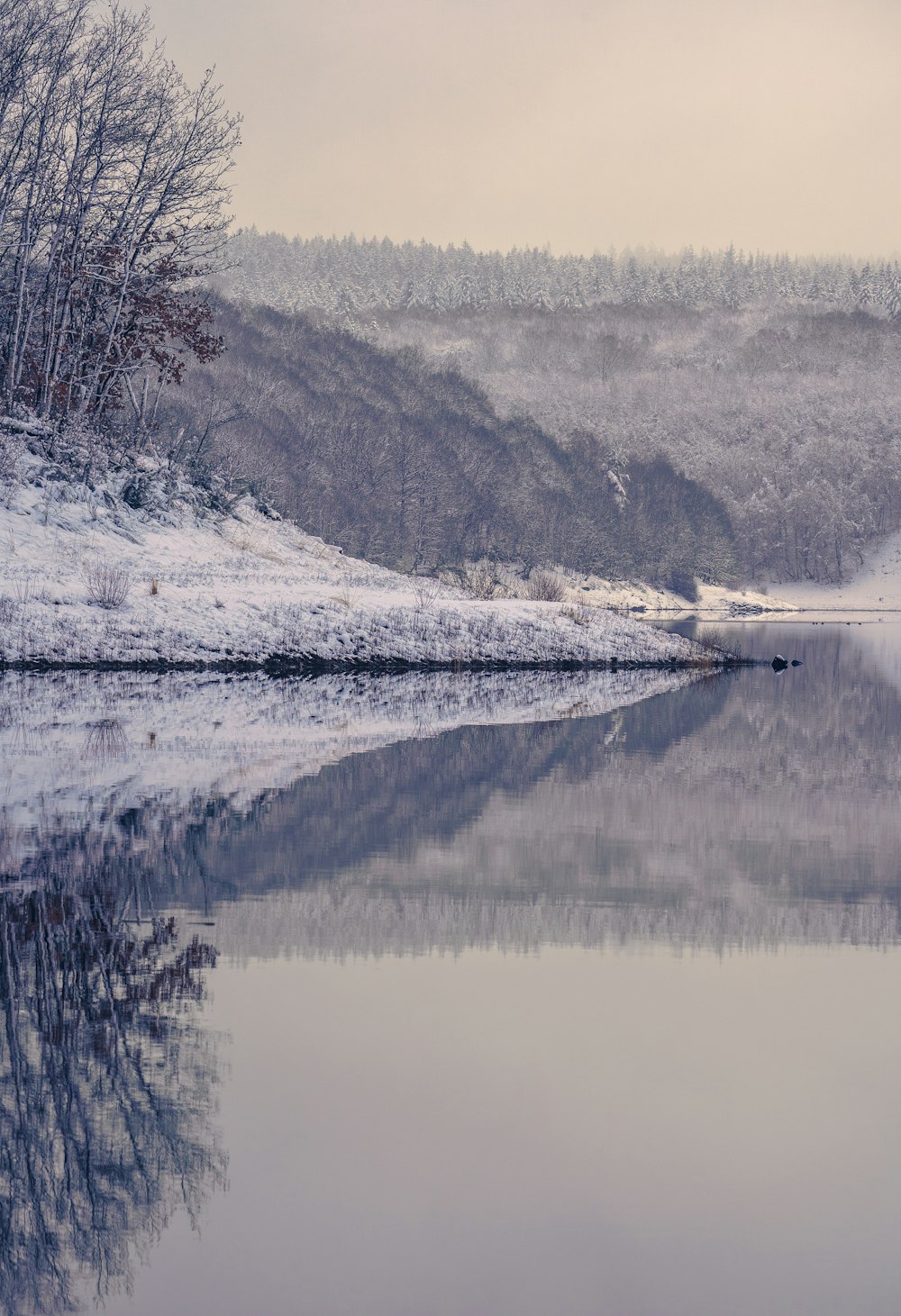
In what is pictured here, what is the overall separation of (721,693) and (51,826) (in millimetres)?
24390

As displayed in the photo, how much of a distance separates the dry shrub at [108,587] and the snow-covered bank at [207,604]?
47mm

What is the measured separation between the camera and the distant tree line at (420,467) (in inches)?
5443

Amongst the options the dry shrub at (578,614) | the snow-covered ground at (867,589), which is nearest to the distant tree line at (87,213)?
the dry shrub at (578,614)

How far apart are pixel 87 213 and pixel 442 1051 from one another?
162 ft

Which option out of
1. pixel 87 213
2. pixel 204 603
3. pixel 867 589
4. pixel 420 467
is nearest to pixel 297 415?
pixel 420 467

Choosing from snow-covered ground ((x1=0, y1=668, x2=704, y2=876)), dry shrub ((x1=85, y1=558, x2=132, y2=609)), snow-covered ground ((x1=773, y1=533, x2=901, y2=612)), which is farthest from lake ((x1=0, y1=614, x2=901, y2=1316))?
snow-covered ground ((x1=773, y1=533, x2=901, y2=612))

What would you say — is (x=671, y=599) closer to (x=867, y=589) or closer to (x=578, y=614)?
(x=867, y=589)

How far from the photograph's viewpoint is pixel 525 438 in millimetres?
170625

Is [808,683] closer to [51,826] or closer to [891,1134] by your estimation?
[51,826]

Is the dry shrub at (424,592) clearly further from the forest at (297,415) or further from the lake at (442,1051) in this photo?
the lake at (442,1051)

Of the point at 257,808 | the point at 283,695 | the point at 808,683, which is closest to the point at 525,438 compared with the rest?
the point at 808,683

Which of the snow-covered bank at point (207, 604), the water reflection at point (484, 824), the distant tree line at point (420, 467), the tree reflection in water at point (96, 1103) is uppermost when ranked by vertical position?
the distant tree line at point (420, 467)

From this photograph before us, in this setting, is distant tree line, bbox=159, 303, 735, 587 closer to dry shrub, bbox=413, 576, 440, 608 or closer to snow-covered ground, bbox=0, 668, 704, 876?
dry shrub, bbox=413, 576, 440, 608

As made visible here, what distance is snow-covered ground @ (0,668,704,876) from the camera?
51.2 ft
